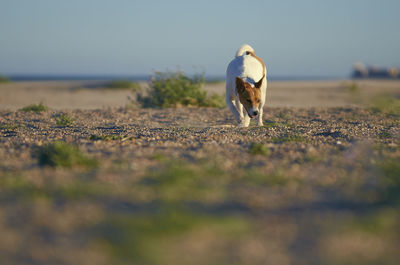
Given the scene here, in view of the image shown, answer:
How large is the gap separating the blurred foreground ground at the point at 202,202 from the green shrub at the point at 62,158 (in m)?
0.01

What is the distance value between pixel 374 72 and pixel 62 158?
4995cm

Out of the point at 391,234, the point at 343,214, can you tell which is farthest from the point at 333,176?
the point at 391,234

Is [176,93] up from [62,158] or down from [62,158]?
up

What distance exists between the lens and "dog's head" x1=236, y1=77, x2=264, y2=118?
662 cm

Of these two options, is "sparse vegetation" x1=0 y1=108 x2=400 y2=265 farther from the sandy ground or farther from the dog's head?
the sandy ground

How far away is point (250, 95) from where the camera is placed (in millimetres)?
6621

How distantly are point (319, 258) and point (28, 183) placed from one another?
2.42m

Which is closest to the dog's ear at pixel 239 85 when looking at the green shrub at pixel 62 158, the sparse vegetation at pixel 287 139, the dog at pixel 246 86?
the dog at pixel 246 86

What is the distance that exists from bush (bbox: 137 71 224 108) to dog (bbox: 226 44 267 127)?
434 cm

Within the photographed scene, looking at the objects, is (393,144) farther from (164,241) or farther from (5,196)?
(5,196)

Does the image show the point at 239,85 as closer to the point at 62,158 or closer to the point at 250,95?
the point at 250,95

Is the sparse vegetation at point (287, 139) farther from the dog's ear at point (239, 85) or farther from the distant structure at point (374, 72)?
the distant structure at point (374, 72)

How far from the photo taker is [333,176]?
3557 mm

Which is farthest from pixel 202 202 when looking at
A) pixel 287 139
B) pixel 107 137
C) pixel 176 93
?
pixel 176 93
